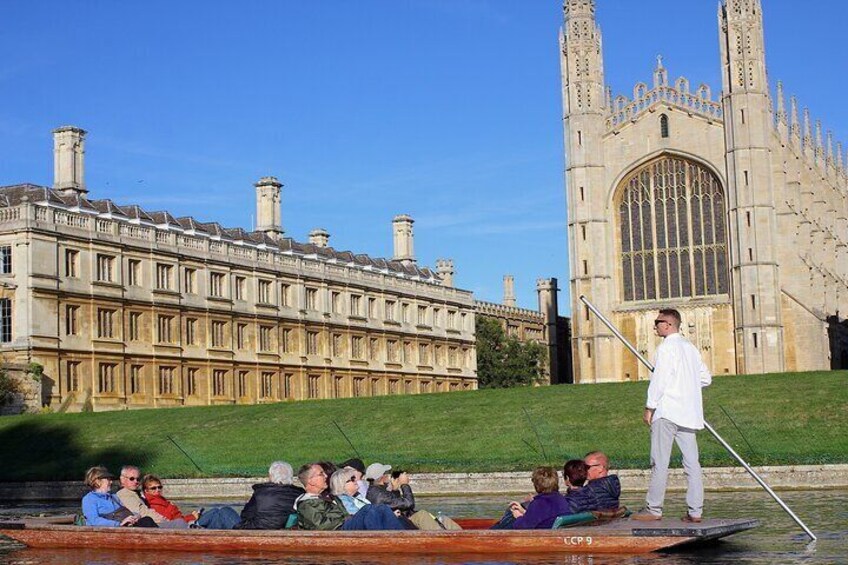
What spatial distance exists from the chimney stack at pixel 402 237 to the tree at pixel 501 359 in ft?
29.3

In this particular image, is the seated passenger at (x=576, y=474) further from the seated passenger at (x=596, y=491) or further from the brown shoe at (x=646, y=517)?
the brown shoe at (x=646, y=517)

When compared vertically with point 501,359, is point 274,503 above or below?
below

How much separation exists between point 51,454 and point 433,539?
29587 millimetres

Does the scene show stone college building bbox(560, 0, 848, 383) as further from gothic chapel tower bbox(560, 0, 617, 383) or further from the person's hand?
the person's hand

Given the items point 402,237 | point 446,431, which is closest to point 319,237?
point 402,237

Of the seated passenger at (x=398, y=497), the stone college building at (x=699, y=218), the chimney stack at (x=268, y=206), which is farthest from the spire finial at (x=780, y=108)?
the seated passenger at (x=398, y=497)

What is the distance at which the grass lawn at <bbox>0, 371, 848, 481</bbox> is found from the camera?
1324 inches

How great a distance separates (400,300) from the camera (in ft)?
289

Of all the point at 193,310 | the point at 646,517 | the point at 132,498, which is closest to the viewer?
the point at 646,517

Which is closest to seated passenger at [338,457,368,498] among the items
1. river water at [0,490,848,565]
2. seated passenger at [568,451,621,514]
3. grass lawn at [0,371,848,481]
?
river water at [0,490,848,565]

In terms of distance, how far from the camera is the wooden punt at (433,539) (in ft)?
47.4

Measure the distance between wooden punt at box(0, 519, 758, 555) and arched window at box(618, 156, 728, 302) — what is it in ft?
195

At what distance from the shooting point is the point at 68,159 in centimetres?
6888

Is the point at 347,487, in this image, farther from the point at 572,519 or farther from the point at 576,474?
the point at 572,519
